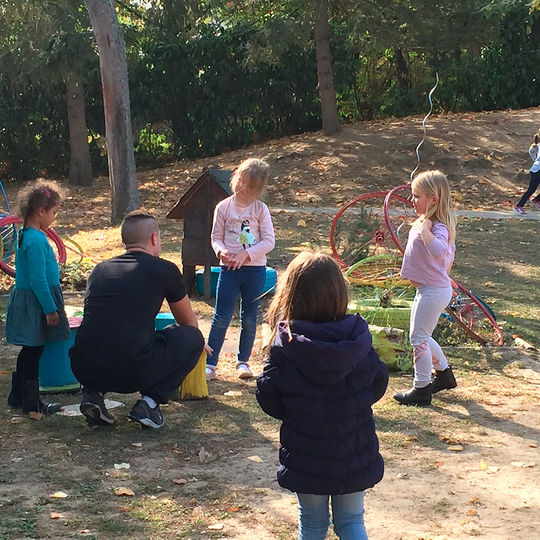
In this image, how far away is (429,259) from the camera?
221 inches

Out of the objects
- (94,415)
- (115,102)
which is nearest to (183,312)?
(94,415)

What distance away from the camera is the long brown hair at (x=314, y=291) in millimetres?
3172

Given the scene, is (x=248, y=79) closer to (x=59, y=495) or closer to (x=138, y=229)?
(x=138, y=229)

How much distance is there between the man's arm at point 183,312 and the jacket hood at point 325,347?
213 cm

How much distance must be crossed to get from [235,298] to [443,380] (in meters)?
1.50

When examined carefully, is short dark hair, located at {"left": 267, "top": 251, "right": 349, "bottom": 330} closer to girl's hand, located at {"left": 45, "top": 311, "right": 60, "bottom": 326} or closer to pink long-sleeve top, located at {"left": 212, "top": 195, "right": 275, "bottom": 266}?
girl's hand, located at {"left": 45, "top": 311, "right": 60, "bottom": 326}

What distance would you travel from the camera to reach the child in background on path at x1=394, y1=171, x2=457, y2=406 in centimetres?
552

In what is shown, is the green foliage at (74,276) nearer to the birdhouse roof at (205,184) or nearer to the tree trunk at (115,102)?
the birdhouse roof at (205,184)

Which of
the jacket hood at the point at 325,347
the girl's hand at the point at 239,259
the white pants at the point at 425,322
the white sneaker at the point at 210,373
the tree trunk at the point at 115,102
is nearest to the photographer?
the jacket hood at the point at 325,347

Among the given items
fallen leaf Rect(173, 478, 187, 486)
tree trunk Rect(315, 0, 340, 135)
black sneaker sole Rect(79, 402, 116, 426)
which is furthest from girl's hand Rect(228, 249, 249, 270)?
tree trunk Rect(315, 0, 340, 135)

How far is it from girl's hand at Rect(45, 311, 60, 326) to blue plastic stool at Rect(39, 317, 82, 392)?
1.39 ft

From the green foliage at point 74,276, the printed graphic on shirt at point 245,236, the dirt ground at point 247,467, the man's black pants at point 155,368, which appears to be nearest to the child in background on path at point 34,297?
the dirt ground at point 247,467

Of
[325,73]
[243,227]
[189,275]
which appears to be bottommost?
[189,275]

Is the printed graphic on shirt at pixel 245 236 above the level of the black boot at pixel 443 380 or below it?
above
